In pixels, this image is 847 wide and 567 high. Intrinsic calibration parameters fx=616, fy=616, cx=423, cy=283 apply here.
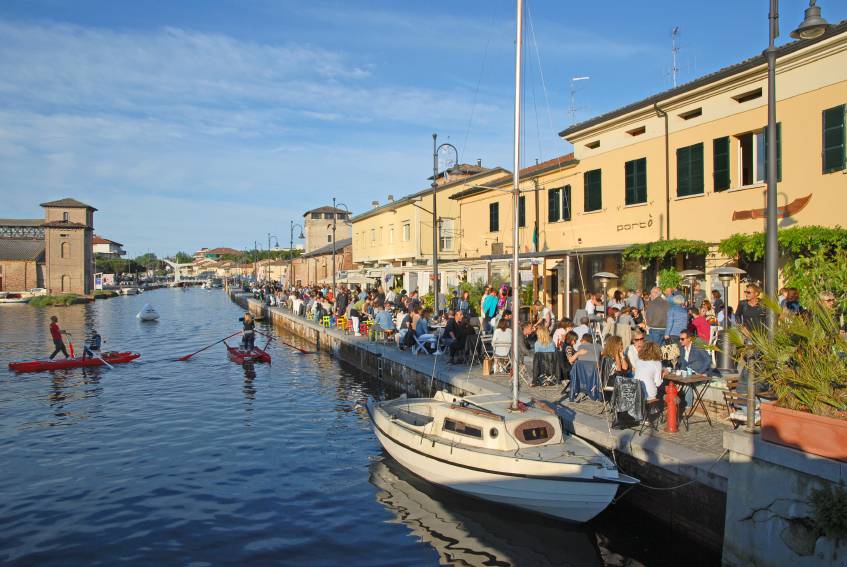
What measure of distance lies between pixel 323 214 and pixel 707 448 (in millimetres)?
96556

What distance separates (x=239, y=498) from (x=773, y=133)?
10977 mm

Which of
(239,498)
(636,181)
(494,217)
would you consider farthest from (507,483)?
(494,217)

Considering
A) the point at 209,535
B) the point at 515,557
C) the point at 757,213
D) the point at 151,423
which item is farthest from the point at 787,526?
the point at 151,423

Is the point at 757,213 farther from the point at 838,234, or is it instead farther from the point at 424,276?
the point at 424,276

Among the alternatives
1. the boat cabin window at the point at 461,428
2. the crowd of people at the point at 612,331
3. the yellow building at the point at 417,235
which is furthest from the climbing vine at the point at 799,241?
the yellow building at the point at 417,235

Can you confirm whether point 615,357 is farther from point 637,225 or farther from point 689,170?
point 637,225

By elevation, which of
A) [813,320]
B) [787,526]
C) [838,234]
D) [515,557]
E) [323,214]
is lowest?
[515,557]

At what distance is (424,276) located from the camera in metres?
35.8

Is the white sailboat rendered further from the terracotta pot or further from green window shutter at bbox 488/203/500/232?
green window shutter at bbox 488/203/500/232

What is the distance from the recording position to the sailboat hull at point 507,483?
31.1ft

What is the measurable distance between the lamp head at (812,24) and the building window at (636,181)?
1287 cm

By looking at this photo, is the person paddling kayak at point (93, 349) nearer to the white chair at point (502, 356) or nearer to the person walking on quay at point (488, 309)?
the person walking on quay at point (488, 309)

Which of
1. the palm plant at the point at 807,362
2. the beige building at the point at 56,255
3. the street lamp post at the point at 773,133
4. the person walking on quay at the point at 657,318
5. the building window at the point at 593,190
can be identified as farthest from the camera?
the beige building at the point at 56,255

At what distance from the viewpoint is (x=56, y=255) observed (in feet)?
312
